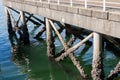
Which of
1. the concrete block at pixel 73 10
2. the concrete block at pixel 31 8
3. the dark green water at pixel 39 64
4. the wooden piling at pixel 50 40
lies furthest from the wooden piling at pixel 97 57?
the concrete block at pixel 31 8

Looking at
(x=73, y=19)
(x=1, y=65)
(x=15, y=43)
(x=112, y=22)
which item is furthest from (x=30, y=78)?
(x=15, y=43)

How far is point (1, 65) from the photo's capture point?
1703 cm

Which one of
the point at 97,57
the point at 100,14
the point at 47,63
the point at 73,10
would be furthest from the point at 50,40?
the point at 100,14

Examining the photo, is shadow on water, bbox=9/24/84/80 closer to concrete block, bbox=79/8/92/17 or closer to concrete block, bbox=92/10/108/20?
concrete block, bbox=79/8/92/17

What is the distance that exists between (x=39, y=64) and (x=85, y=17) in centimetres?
559

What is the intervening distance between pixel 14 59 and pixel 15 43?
14.0ft

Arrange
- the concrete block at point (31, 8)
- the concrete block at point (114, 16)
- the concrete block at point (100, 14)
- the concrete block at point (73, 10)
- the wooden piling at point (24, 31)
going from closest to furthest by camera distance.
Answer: the concrete block at point (114, 16)
the concrete block at point (100, 14)
the concrete block at point (73, 10)
the concrete block at point (31, 8)
the wooden piling at point (24, 31)

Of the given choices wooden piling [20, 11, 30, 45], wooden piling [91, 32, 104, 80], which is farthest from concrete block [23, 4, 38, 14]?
wooden piling [91, 32, 104, 80]

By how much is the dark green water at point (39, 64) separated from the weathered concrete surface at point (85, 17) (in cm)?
278

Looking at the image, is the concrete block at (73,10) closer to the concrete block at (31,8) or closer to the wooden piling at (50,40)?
the wooden piling at (50,40)

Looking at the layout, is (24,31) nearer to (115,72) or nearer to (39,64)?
(39,64)

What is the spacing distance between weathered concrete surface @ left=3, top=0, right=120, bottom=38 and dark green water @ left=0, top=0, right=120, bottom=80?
2.78 m

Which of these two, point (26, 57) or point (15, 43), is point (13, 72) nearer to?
point (26, 57)

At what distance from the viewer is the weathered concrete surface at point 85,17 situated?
34.6 feet
